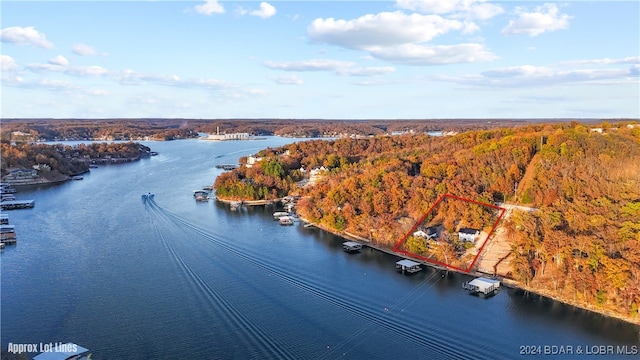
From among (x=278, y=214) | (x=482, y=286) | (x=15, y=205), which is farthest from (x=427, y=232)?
(x=15, y=205)

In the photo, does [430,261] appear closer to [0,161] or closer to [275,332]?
[275,332]

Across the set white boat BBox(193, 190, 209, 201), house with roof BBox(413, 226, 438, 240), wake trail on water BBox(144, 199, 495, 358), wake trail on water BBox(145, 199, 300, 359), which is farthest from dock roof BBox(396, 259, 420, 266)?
white boat BBox(193, 190, 209, 201)

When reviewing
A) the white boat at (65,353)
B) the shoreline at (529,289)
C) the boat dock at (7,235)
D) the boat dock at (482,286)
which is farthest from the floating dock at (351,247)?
the boat dock at (7,235)

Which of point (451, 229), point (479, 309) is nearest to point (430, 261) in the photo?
point (451, 229)

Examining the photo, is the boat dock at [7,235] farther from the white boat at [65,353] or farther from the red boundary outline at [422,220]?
the red boundary outline at [422,220]

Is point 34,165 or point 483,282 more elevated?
point 34,165

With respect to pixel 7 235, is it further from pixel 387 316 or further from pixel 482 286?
pixel 482 286
